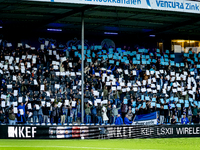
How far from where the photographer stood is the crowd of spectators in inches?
1088

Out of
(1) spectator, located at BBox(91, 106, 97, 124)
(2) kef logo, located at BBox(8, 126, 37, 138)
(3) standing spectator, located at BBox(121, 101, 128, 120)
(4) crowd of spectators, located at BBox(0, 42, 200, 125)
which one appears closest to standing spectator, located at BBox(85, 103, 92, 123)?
(4) crowd of spectators, located at BBox(0, 42, 200, 125)

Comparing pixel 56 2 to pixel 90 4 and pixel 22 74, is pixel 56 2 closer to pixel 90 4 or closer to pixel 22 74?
pixel 90 4

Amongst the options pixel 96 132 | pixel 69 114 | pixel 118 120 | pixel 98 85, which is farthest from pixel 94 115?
pixel 96 132

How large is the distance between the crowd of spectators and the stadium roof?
5.81 ft

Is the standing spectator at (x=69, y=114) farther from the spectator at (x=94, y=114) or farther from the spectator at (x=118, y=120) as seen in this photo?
the spectator at (x=118, y=120)

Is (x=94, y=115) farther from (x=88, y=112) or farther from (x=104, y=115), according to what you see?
(x=104, y=115)

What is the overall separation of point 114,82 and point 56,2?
9918mm

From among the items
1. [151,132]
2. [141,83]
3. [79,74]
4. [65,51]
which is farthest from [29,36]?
[151,132]

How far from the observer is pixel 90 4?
23.1 m

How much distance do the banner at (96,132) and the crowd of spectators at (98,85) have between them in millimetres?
6433

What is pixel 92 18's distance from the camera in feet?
93.9

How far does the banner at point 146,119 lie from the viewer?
93.1 feet

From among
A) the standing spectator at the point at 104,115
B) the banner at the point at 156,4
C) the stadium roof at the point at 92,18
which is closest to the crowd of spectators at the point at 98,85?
the standing spectator at the point at 104,115

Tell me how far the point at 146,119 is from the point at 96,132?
986 centimetres
